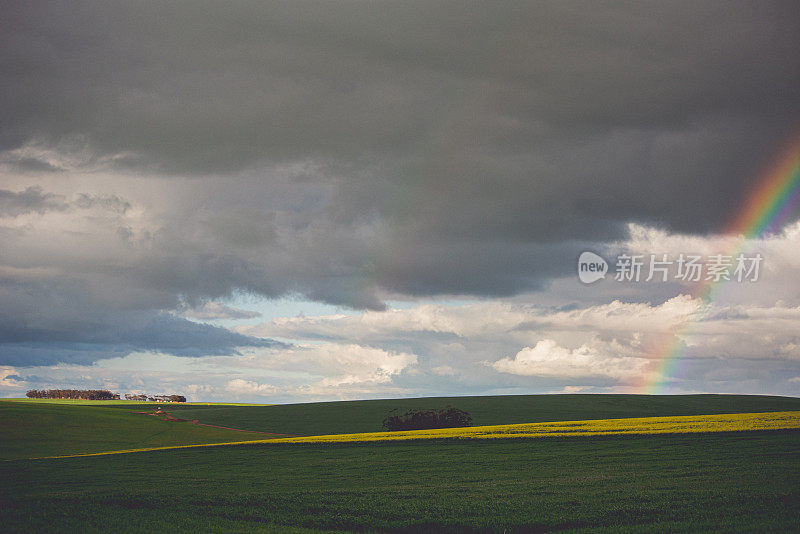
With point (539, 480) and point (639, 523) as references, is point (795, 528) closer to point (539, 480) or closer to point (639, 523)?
point (639, 523)

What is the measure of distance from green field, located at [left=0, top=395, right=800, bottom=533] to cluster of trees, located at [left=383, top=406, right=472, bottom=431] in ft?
70.1

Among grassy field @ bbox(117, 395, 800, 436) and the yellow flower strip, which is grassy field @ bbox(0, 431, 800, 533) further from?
grassy field @ bbox(117, 395, 800, 436)

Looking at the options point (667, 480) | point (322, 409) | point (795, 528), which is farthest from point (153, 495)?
point (322, 409)

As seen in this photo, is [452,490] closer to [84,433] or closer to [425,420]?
[425,420]

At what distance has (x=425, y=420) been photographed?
2504 inches

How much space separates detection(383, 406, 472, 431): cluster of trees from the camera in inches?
2479

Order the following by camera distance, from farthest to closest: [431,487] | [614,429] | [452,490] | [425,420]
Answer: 1. [425,420]
2. [614,429]
3. [431,487]
4. [452,490]

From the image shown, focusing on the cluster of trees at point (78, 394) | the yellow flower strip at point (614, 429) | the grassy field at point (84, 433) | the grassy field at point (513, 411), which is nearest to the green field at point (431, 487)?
the yellow flower strip at point (614, 429)

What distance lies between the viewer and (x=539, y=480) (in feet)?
75.6

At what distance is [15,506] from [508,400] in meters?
101

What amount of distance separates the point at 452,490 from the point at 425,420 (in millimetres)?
42937

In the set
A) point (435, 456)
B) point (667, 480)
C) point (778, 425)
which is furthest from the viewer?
point (778, 425)

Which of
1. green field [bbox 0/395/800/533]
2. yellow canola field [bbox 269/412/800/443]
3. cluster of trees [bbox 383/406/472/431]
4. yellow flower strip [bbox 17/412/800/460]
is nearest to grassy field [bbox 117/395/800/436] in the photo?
cluster of trees [bbox 383/406/472/431]

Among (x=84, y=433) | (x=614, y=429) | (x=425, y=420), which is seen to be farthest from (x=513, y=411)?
(x=84, y=433)
